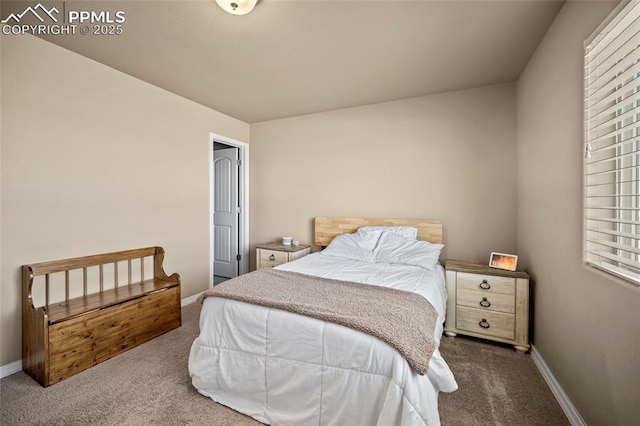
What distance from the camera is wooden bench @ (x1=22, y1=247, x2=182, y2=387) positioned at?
74.2 inches

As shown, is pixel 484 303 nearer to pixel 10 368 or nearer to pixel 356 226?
pixel 356 226

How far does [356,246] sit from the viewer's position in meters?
3.02

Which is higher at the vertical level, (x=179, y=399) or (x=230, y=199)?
(x=230, y=199)

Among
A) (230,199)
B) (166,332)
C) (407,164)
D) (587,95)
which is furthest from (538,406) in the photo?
(230,199)

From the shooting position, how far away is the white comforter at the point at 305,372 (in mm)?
1205

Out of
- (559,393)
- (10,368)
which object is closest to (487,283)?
(559,393)

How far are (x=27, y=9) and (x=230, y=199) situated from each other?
276cm

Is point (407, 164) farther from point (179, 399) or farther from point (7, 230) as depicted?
point (7, 230)

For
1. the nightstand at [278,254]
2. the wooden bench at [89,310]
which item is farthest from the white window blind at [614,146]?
the wooden bench at [89,310]

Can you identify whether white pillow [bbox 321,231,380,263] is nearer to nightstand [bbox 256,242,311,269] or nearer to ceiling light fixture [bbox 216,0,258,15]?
nightstand [bbox 256,242,311,269]

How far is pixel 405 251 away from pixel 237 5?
242cm

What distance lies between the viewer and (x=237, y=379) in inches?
64.0

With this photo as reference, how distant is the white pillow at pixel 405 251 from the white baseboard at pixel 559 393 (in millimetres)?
990

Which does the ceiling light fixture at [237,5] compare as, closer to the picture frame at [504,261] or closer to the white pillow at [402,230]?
the white pillow at [402,230]
